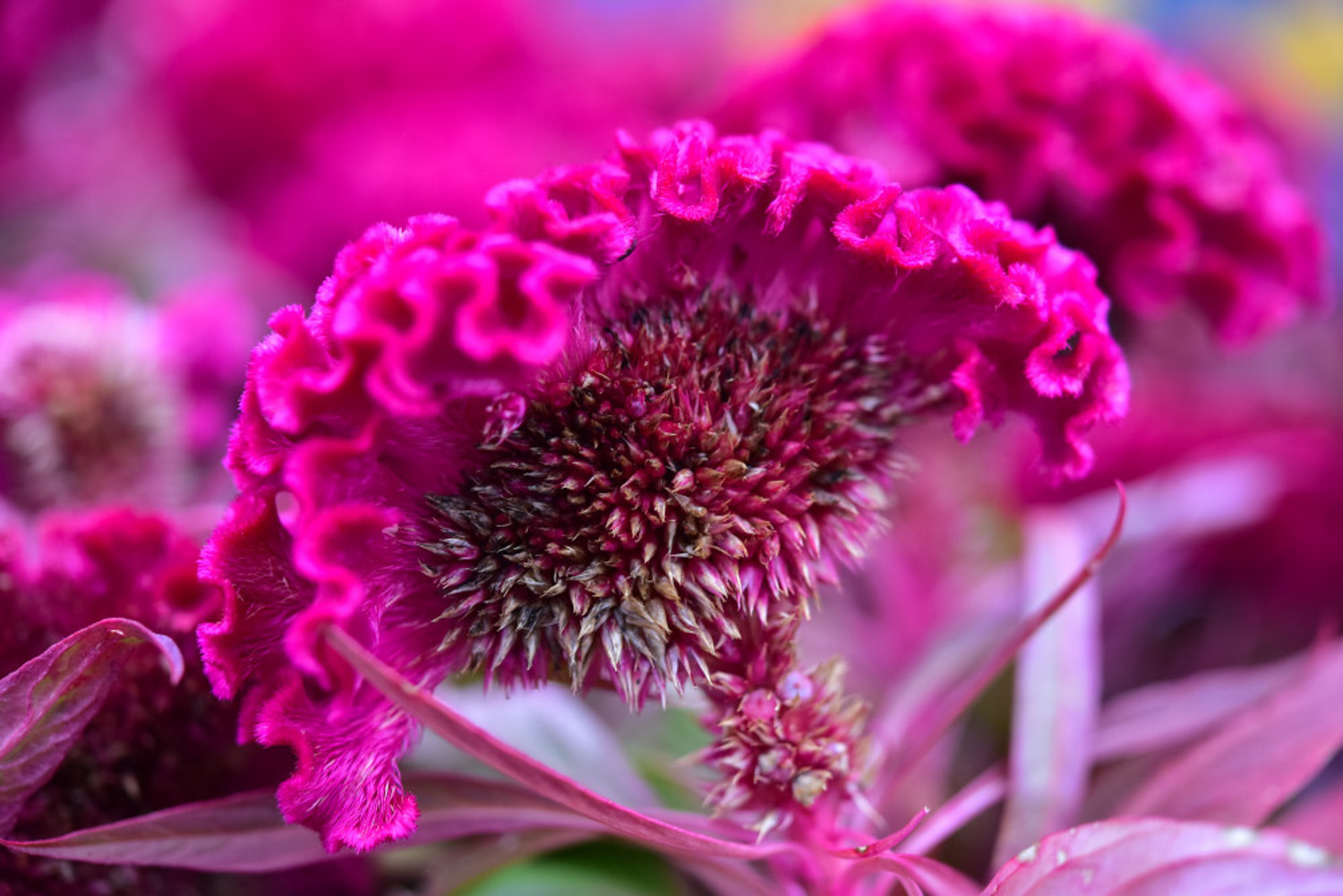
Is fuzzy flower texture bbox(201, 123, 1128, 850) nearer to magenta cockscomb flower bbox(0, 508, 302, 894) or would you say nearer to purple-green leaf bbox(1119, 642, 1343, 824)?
magenta cockscomb flower bbox(0, 508, 302, 894)

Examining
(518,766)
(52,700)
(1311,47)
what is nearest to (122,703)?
(52,700)

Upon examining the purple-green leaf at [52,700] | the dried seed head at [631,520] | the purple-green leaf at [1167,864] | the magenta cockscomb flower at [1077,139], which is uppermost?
the magenta cockscomb flower at [1077,139]

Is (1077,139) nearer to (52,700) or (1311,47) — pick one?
(52,700)

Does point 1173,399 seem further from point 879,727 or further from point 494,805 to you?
point 494,805

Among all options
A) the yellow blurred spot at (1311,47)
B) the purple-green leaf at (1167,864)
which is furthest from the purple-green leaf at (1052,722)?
the yellow blurred spot at (1311,47)

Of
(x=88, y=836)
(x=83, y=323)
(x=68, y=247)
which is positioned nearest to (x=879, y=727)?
(x=88, y=836)

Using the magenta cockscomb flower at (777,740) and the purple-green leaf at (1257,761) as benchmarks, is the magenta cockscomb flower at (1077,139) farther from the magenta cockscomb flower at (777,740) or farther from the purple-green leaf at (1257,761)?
the magenta cockscomb flower at (777,740)
